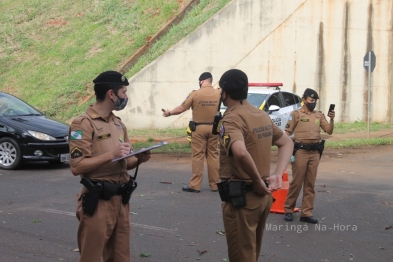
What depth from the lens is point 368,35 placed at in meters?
22.7

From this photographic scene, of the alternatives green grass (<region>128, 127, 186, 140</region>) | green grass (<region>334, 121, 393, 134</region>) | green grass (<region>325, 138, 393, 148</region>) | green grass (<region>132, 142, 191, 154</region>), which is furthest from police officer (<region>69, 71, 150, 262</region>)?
green grass (<region>334, 121, 393, 134</region>)

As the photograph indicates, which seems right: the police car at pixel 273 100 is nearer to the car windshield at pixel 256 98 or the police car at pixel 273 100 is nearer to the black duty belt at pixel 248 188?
the car windshield at pixel 256 98

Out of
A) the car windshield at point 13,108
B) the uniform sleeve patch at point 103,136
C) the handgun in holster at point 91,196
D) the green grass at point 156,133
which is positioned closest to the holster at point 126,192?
the handgun in holster at point 91,196

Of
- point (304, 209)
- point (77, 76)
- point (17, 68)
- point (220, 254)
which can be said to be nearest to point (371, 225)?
point (304, 209)

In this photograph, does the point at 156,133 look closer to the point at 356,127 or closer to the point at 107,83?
the point at 356,127

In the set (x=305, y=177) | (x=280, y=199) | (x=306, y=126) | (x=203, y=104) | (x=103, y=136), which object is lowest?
(x=280, y=199)

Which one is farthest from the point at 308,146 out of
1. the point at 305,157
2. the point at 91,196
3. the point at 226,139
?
the point at 91,196

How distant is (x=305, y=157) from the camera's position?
27.9ft

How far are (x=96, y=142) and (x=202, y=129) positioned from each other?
19.6 feet

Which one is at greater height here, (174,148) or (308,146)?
(308,146)

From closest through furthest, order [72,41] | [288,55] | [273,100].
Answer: [273,100], [288,55], [72,41]

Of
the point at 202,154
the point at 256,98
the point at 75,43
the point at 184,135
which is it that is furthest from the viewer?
the point at 75,43

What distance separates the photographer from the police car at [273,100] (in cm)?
1704

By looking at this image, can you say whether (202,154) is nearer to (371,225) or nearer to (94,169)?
(371,225)
